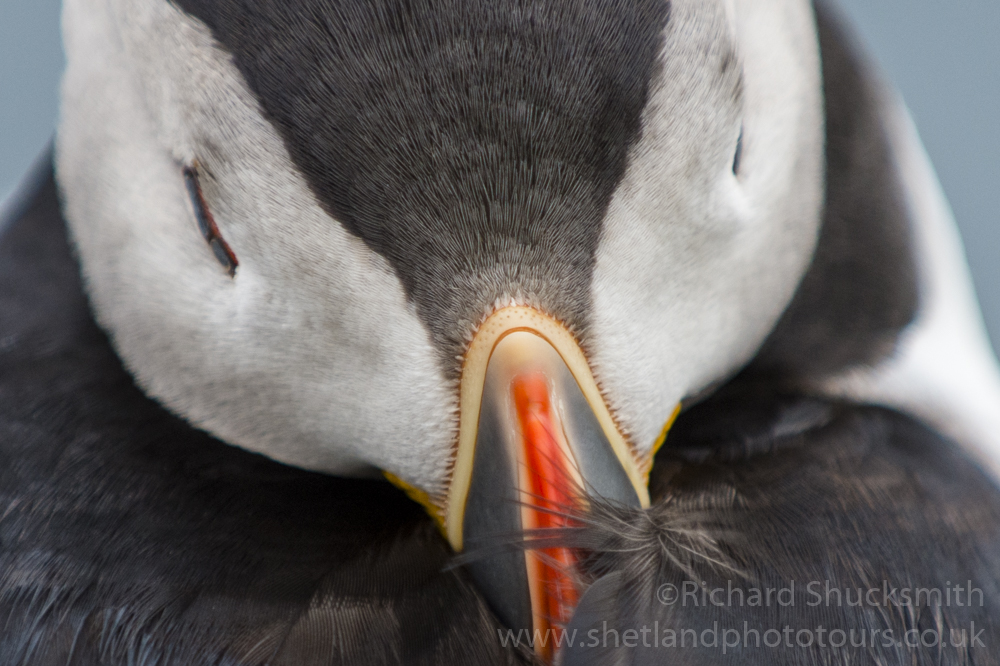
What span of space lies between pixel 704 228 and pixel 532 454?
437 millimetres

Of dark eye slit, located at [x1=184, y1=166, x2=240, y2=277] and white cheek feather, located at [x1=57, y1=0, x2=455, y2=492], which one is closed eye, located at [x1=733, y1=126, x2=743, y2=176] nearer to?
white cheek feather, located at [x1=57, y1=0, x2=455, y2=492]

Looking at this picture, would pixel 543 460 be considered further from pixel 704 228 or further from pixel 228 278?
pixel 228 278

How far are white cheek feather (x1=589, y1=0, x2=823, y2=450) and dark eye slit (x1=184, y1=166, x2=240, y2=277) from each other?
1.74ft

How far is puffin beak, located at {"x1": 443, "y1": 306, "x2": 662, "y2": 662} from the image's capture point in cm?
125

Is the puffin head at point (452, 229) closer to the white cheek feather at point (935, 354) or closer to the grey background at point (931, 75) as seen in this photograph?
the white cheek feather at point (935, 354)

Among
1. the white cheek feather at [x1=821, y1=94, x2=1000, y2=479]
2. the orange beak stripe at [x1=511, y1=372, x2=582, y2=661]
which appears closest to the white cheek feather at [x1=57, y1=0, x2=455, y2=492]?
the orange beak stripe at [x1=511, y1=372, x2=582, y2=661]

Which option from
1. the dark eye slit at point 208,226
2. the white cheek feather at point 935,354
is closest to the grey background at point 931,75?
the white cheek feather at point 935,354

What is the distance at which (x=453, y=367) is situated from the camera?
52.2 inches

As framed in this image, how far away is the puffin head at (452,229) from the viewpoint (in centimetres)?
124

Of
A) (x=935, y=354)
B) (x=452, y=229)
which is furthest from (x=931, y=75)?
(x=452, y=229)

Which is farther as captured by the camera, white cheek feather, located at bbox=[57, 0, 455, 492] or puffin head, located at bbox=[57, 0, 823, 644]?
white cheek feather, located at bbox=[57, 0, 455, 492]

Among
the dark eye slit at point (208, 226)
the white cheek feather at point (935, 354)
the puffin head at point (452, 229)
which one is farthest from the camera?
the white cheek feather at point (935, 354)

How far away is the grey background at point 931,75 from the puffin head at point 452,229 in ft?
9.35

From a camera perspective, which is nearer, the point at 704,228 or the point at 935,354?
the point at 704,228
